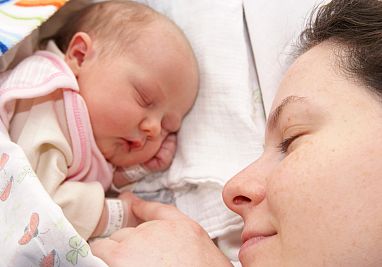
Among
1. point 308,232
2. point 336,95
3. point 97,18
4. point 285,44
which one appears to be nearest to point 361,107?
point 336,95

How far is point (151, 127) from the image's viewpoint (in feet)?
4.78

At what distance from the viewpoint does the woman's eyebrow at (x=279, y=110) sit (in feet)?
3.04

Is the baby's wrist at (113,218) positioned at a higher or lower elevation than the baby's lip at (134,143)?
lower

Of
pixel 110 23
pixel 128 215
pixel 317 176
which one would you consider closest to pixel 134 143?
pixel 128 215

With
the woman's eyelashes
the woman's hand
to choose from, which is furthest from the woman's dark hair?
the woman's hand

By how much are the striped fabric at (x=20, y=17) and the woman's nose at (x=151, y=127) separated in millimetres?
366

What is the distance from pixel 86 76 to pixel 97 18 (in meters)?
0.21

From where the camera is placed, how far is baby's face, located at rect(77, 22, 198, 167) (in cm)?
142

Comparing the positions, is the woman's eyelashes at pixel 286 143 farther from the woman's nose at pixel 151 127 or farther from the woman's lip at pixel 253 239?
the woman's nose at pixel 151 127

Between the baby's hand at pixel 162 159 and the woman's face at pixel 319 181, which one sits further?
the baby's hand at pixel 162 159

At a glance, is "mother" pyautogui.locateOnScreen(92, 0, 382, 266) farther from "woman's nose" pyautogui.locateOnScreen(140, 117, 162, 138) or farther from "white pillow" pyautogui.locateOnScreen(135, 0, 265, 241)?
"woman's nose" pyautogui.locateOnScreen(140, 117, 162, 138)

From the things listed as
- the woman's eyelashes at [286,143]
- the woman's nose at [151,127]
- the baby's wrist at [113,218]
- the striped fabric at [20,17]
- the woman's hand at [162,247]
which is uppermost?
the woman's eyelashes at [286,143]

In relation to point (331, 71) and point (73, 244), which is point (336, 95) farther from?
point (73, 244)

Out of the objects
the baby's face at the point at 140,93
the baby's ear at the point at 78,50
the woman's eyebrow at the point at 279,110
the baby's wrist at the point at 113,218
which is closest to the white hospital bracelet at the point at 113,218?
the baby's wrist at the point at 113,218
